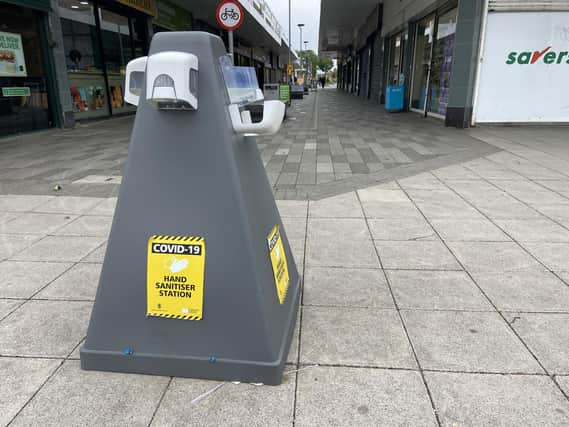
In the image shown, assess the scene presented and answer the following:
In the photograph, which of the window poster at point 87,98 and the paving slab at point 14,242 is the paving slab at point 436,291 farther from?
the window poster at point 87,98

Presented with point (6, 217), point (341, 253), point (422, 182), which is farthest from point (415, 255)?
point (6, 217)

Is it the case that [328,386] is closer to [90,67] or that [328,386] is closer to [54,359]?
[54,359]

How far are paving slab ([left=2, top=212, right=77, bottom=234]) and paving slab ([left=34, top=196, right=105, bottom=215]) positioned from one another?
0.16 m

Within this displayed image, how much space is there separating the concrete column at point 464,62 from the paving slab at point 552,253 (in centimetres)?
860

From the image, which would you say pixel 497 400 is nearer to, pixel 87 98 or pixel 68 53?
pixel 68 53

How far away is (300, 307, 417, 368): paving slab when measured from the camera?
222 cm

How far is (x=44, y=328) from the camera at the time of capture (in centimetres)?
253

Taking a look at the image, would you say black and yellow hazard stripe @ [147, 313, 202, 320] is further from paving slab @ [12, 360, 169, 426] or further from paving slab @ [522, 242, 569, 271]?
paving slab @ [522, 242, 569, 271]

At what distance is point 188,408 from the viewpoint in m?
1.89

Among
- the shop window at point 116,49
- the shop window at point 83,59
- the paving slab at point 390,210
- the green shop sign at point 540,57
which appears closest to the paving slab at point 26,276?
the paving slab at point 390,210

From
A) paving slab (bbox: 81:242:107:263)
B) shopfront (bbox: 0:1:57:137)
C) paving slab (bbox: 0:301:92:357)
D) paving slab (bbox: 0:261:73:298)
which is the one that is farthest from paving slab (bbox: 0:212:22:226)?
shopfront (bbox: 0:1:57:137)

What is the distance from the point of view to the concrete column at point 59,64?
10961mm

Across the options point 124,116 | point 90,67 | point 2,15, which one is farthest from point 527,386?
point 124,116

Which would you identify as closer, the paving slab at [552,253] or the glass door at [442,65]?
the paving slab at [552,253]
